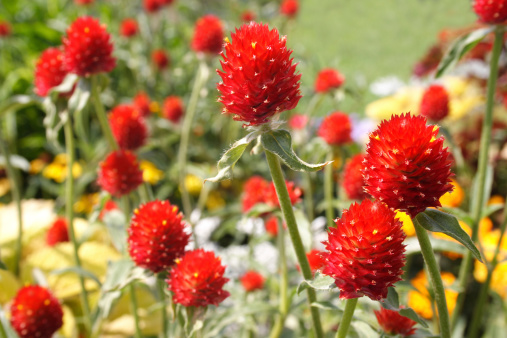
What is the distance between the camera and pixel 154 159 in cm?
207

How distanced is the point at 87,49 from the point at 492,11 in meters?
1.32

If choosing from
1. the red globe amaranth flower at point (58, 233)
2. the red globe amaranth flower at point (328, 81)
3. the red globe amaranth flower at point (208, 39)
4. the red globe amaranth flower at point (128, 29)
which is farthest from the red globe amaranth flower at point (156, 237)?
the red globe amaranth flower at point (128, 29)

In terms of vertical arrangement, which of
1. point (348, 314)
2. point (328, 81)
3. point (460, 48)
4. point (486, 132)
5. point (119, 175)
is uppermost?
point (328, 81)

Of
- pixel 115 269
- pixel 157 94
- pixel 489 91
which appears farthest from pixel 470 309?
pixel 157 94

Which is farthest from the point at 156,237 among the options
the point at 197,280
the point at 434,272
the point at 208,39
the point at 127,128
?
the point at 208,39

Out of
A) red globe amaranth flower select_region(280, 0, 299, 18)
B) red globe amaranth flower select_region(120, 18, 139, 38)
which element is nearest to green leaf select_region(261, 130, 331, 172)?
red globe amaranth flower select_region(280, 0, 299, 18)

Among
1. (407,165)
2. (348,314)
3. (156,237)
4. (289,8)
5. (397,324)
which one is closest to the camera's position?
(407,165)

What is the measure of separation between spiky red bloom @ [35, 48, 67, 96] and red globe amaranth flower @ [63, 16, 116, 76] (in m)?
0.17

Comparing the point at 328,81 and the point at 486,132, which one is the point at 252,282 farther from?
the point at 328,81

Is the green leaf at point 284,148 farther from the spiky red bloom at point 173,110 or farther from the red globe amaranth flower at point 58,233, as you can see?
the spiky red bloom at point 173,110

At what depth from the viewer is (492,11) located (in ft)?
4.58

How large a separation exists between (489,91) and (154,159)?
1.35 meters

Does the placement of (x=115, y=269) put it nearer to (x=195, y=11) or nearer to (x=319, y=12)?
(x=195, y=11)

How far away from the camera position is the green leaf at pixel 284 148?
85cm
